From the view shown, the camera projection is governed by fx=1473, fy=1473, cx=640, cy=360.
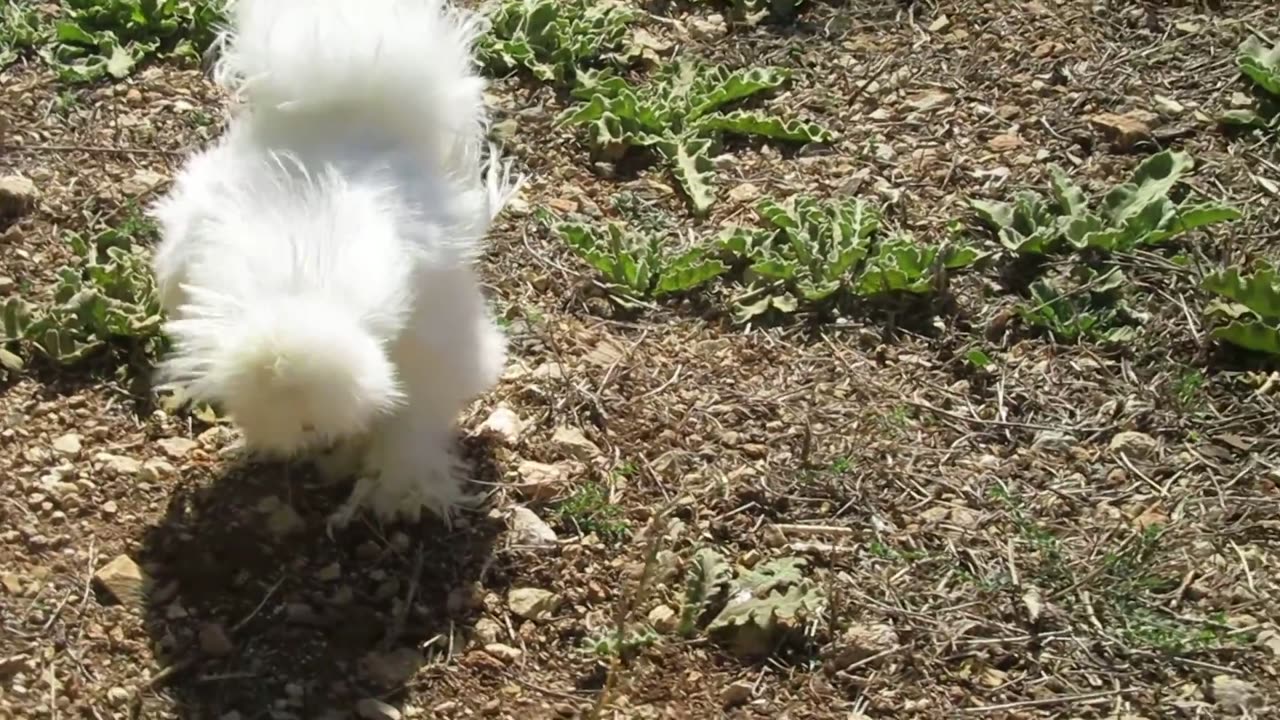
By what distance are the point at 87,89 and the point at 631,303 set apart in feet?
6.26

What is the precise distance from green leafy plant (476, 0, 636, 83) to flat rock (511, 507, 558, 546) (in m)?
1.86

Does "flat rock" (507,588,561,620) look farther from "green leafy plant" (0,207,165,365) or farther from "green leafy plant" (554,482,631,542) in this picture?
"green leafy plant" (0,207,165,365)

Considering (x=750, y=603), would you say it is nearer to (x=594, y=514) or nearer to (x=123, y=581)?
(x=594, y=514)

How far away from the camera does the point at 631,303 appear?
13.2 ft

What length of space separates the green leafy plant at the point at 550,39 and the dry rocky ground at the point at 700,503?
41 centimetres

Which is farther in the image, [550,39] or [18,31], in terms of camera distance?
[550,39]

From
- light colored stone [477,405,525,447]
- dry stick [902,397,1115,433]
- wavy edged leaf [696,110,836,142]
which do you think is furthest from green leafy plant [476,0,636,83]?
dry stick [902,397,1115,433]

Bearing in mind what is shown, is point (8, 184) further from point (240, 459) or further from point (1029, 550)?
point (1029, 550)

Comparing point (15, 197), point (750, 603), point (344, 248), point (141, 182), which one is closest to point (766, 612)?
point (750, 603)

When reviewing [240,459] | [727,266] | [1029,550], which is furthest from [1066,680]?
[240,459]

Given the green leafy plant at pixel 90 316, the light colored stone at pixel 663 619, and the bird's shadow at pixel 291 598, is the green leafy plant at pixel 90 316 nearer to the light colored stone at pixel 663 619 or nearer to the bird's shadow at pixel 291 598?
the bird's shadow at pixel 291 598

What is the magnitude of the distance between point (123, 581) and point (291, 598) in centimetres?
35

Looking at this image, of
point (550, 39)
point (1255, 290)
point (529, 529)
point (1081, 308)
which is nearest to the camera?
point (529, 529)

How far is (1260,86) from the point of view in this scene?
14.7 feet
